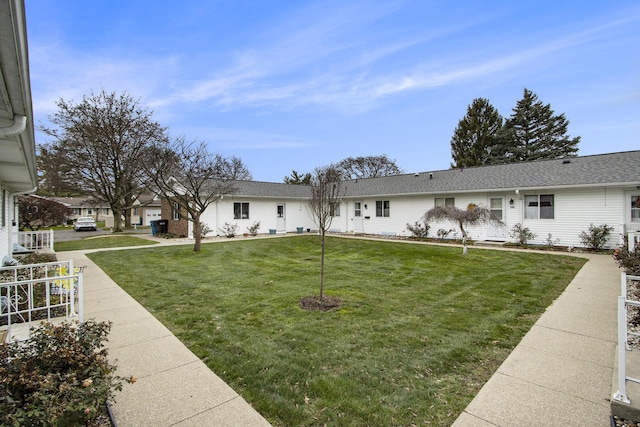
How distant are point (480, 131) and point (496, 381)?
3784 cm

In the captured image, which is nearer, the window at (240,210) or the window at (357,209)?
the window at (240,210)

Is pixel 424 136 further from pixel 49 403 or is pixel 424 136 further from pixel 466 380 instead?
pixel 49 403

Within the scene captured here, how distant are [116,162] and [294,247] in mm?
18116

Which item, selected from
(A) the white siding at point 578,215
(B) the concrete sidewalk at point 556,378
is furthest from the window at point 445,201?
(B) the concrete sidewalk at point 556,378

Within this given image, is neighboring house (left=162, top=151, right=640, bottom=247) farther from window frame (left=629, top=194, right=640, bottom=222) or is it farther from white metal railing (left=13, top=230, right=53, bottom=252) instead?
white metal railing (left=13, top=230, right=53, bottom=252)

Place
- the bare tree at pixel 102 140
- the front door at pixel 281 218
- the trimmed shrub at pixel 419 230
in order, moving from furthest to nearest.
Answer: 1. the bare tree at pixel 102 140
2. the front door at pixel 281 218
3. the trimmed shrub at pixel 419 230

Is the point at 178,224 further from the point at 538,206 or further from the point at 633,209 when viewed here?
the point at 633,209

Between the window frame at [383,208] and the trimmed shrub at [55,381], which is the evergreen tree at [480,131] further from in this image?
the trimmed shrub at [55,381]

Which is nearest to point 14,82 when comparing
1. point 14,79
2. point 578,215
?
Result: point 14,79

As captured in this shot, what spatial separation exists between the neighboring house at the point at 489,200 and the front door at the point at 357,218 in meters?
0.07

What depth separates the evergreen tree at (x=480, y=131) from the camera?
115ft

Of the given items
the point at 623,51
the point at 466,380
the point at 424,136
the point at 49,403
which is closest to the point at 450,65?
the point at 623,51

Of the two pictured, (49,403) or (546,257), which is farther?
(546,257)

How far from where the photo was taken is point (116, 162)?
23562mm
